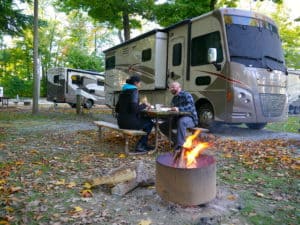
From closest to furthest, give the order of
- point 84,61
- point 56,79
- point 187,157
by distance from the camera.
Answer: point 187,157
point 56,79
point 84,61

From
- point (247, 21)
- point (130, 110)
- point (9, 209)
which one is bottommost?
point (9, 209)

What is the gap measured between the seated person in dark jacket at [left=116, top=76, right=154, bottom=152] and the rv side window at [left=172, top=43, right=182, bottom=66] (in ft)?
13.1

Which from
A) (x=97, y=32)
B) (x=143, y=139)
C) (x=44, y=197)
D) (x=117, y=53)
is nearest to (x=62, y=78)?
(x=117, y=53)

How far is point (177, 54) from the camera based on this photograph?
9648mm

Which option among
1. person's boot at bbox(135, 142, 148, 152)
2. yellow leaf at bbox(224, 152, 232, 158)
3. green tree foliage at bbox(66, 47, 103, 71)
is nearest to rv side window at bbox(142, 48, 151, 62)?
person's boot at bbox(135, 142, 148, 152)

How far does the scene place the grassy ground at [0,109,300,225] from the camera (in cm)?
317

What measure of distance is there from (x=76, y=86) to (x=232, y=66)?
49.6 ft

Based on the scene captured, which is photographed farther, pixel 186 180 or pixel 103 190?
pixel 103 190

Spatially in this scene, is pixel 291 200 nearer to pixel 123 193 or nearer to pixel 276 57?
pixel 123 193

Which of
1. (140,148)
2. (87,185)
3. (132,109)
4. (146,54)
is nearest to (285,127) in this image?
(146,54)

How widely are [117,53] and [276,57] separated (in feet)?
25.7

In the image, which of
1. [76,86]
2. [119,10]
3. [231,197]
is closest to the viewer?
[231,197]

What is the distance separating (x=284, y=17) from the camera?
22984 millimetres

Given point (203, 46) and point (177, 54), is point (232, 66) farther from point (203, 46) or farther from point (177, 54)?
point (177, 54)
